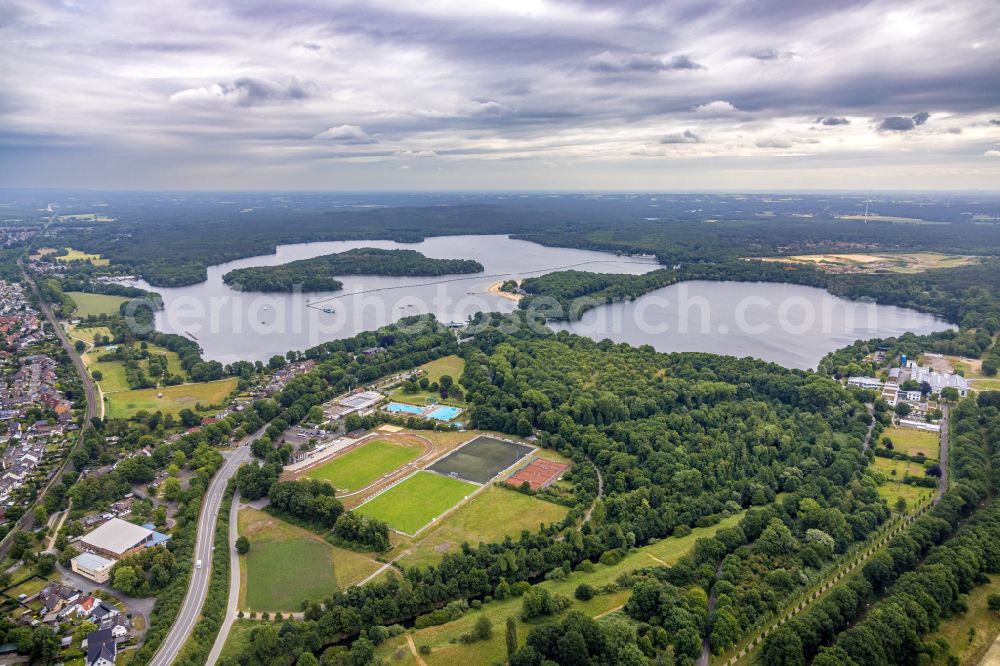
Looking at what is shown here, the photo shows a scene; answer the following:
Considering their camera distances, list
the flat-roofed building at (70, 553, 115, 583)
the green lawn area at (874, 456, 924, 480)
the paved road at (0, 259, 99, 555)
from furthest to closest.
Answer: the green lawn area at (874, 456, 924, 480)
the paved road at (0, 259, 99, 555)
the flat-roofed building at (70, 553, 115, 583)

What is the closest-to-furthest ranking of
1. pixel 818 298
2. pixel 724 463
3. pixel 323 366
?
pixel 724 463 → pixel 323 366 → pixel 818 298

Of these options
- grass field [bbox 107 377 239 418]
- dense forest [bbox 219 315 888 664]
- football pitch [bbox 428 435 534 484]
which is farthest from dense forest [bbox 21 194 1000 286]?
football pitch [bbox 428 435 534 484]

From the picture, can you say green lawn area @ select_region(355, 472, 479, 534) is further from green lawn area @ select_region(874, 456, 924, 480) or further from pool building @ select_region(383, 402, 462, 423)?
green lawn area @ select_region(874, 456, 924, 480)

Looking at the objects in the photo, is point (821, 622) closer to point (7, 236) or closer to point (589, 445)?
point (589, 445)

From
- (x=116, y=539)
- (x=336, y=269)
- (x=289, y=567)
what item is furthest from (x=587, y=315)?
(x=116, y=539)

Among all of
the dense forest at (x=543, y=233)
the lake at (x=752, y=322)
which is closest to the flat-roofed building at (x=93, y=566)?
the lake at (x=752, y=322)

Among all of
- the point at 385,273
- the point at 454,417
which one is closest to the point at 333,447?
the point at 454,417

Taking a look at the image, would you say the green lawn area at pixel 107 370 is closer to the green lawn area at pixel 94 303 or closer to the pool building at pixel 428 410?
the green lawn area at pixel 94 303
